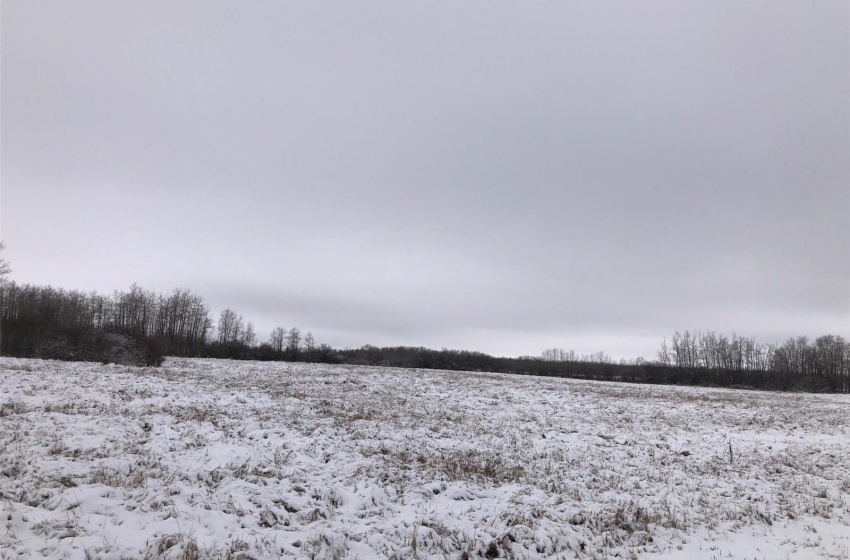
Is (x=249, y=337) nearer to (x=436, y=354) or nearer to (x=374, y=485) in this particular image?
(x=436, y=354)

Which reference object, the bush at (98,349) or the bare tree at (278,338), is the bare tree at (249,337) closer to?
the bare tree at (278,338)

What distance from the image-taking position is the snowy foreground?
6.36 m

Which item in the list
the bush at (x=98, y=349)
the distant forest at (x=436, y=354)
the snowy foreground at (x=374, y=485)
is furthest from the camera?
the distant forest at (x=436, y=354)

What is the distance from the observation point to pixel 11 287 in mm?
72688

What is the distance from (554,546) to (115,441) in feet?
31.9

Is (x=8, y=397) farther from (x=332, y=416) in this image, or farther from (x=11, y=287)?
(x=11, y=287)

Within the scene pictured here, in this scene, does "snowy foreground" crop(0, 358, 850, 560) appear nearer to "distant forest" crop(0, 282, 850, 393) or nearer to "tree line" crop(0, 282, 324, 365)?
"tree line" crop(0, 282, 324, 365)

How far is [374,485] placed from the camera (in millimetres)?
8758

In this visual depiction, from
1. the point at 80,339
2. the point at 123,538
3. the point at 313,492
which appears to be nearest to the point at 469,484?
the point at 313,492

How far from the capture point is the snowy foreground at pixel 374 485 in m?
6.36

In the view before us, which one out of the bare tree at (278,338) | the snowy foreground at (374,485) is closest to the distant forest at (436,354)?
the bare tree at (278,338)

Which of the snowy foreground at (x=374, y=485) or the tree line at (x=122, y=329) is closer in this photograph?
the snowy foreground at (x=374, y=485)

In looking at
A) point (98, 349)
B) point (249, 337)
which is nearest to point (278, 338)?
point (249, 337)

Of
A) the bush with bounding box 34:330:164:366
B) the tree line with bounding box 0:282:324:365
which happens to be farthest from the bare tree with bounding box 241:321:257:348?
the bush with bounding box 34:330:164:366
